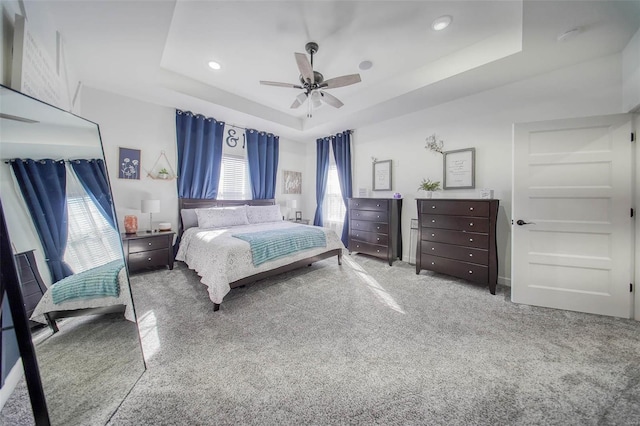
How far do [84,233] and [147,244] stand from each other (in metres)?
2.21

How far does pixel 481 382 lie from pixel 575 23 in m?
3.01

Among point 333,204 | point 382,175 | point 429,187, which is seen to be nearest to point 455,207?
point 429,187

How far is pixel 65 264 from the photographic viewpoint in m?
1.27

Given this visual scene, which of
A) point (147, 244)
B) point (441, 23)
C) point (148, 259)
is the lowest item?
point (148, 259)

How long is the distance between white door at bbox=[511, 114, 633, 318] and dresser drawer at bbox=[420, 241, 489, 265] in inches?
13.1

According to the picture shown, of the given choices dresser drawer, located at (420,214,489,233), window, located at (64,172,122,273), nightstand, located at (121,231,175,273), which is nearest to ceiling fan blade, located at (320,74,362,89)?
dresser drawer, located at (420,214,489,233)

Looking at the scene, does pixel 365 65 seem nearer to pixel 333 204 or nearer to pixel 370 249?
pixel 370 249

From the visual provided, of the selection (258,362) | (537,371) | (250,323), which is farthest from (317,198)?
(537,371)

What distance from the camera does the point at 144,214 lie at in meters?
3.70

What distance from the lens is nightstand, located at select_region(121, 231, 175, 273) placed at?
3178mm

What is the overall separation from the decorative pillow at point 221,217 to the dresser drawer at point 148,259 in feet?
2.20

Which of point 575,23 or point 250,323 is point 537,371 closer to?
point 250,323

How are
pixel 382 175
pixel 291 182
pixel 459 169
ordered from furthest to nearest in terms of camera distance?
pixel 291 182, pixel 382 175, pixel 459 169

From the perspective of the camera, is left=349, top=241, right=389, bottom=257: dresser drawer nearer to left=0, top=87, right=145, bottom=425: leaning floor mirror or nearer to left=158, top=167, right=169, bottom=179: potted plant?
left=0, top=87, right=145, bottom=425: leaning floor mirror
